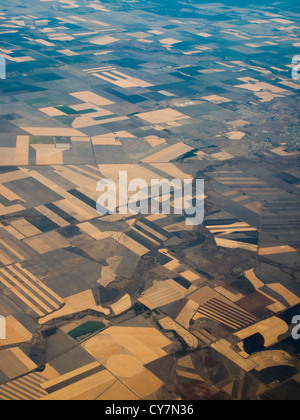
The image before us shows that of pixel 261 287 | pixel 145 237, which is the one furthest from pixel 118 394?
pixel 145 237

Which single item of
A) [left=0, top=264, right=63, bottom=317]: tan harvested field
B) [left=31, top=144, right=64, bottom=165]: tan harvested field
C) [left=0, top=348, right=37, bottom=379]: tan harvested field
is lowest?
[left=0, top=348, right=37, bottom=379]: tan harvested field

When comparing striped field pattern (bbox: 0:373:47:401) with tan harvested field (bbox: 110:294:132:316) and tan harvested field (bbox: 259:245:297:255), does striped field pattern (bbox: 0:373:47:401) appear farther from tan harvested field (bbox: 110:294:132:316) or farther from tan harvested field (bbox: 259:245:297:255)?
tan harvested field (bbox: 259:245:297:255)

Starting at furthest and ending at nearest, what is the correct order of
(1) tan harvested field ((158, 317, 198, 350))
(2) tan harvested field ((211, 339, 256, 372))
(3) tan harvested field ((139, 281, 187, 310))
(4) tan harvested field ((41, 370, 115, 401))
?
(3) tan harvested field ((139, 281, 187, 310)) → (1) tan harvested field ((158, 317, 198, 350)) → (2) tan harvested field ((211, 339, 256, 372)) → (4) tan harvested field ((41, 370, 115, 401))

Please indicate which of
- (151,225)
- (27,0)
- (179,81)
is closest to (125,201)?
(151,225)

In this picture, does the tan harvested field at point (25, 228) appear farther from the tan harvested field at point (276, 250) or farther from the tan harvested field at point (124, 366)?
the tan harvested field at point (276, 250)

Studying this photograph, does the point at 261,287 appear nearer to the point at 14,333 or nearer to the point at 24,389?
the point at 14,333

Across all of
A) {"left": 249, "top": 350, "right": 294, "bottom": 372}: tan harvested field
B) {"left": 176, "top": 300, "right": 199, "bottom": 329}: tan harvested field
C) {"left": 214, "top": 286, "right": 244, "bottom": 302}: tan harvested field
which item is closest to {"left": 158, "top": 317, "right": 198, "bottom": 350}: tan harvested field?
{"left": 176, "top": 300, "right": 199, "bottom": 329}: tan harvested field

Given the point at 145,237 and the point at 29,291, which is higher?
the point at 145,237

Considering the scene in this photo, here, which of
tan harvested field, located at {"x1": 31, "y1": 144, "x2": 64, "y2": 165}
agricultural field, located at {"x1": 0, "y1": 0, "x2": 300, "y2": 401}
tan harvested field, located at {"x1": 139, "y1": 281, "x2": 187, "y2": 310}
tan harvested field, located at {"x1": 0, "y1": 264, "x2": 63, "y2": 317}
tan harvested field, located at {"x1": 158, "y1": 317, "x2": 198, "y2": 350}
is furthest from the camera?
Answer: tan harvested field, located at {"x1": 31, "y1": 144, "x2": 64, "y2": 165}

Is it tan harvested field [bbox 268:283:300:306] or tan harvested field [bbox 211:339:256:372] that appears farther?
tan harvested field [bbox 268:283:300:306]

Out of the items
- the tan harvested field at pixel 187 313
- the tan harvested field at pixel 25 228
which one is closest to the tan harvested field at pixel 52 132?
the tan harvested field at pixel 25 228

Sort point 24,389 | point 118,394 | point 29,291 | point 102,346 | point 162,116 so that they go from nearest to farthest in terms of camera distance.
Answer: point 24,389
point 118,394
point 102,346
point 29,291
point 162,116
